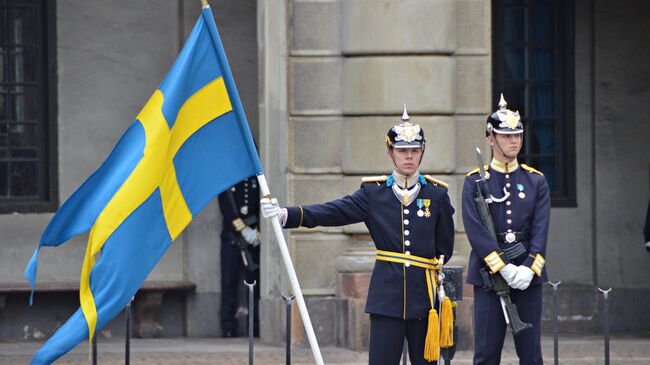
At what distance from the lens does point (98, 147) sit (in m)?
14.7

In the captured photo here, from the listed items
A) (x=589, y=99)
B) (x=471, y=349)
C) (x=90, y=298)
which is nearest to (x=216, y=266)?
(x=471, y=349)

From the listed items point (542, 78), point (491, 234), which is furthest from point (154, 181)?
point (542, 78)

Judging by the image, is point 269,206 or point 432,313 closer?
point 269,206

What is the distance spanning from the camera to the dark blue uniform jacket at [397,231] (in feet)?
30.8

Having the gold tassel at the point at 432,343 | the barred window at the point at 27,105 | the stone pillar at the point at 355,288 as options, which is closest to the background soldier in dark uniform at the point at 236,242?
the stone pillar at the point at 355,288

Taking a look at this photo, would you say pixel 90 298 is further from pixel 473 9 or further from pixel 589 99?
pixel 589 99

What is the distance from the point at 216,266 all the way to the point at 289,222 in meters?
5.78

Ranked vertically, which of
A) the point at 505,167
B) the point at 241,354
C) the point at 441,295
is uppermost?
the point at 505,167

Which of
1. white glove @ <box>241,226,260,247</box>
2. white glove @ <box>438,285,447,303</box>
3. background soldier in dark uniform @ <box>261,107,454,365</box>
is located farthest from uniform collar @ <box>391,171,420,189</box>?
white glove @ <box>241,226,260,247</box>

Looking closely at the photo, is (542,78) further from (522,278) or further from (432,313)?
(432,313)

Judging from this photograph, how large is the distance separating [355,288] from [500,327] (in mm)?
3142

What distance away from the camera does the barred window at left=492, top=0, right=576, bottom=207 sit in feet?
50.0

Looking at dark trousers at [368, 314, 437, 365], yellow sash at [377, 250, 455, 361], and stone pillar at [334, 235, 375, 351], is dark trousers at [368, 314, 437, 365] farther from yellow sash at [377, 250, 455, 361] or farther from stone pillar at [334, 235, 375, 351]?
stone pillar at [334, 235, 375, 351]

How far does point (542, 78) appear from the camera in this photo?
604 inches
